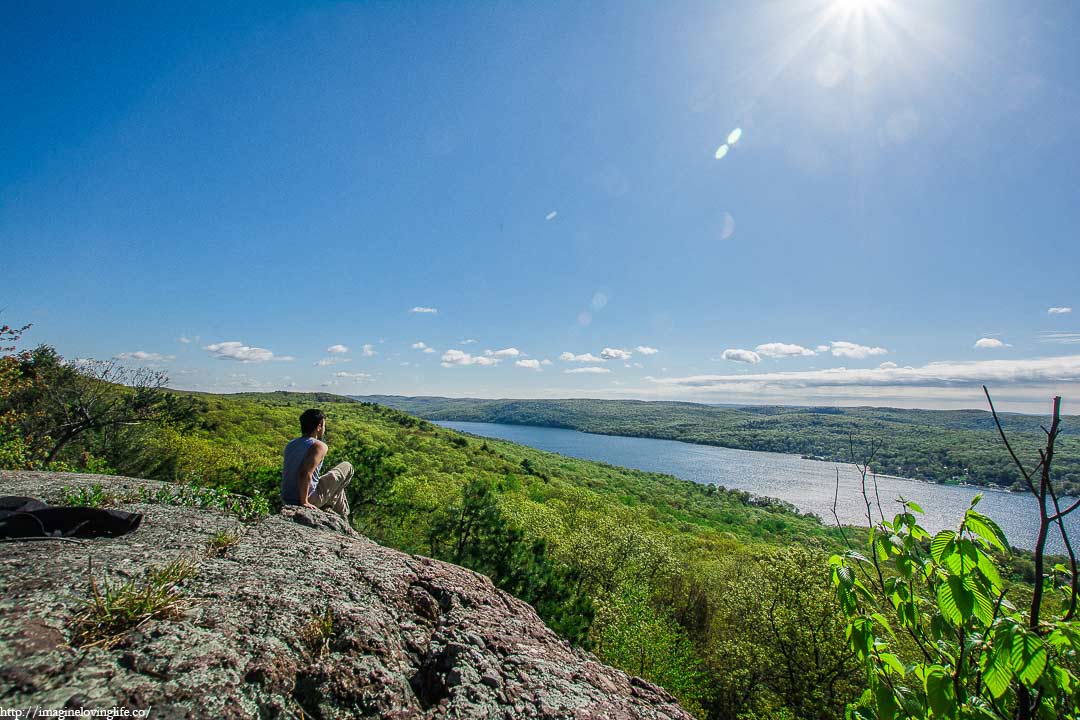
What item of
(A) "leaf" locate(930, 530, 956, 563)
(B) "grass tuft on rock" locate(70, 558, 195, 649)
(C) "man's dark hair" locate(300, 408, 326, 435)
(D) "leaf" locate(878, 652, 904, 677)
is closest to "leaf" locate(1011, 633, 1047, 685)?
(A) "leaf" locate(930, 530, 956, 563)

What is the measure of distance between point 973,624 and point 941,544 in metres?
1.01

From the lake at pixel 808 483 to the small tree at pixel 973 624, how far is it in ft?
149

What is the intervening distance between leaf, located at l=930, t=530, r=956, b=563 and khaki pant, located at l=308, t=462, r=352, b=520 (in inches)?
261

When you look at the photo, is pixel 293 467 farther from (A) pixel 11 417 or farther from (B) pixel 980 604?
(A) pixel 11 417

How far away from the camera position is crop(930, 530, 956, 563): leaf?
2128mm

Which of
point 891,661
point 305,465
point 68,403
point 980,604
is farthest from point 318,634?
point 68,403

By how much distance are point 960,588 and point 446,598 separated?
3.71 m

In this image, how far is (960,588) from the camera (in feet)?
6.70

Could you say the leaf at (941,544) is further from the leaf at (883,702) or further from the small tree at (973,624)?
the leaf at (883,702)

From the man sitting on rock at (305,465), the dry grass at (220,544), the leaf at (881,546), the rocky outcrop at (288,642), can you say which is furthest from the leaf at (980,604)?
the man sitting on rock at (305,465)

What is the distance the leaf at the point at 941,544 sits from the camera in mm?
2128

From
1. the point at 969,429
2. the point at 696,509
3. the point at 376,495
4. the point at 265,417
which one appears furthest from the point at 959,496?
the point at 265,417

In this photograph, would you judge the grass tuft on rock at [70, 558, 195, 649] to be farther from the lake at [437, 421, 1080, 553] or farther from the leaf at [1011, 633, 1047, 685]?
the lake at [437, 421, 1080, 553]

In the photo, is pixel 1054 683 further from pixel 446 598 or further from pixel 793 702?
pixel 793 702
